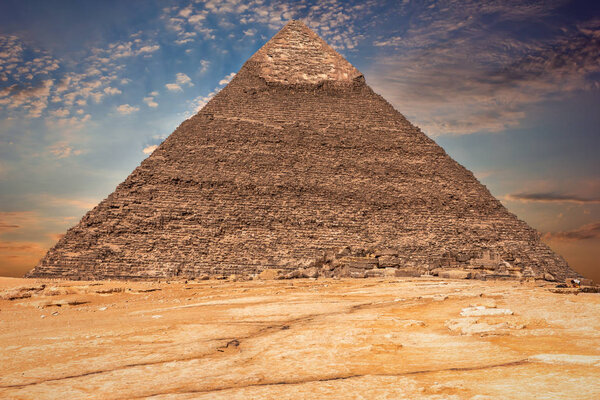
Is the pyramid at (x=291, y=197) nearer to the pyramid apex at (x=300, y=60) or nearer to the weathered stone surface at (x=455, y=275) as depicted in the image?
the pyramid apex at (x=300, y=60)

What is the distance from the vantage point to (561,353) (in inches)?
94.0

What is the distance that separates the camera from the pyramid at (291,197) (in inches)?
976

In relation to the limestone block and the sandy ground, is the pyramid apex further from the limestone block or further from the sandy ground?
the sandy ground

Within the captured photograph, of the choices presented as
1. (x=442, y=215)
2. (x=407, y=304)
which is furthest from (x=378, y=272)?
(x=442, y=215)

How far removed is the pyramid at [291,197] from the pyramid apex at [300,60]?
15cm

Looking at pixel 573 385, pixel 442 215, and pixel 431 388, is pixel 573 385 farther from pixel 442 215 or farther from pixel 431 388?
pixel 442 215

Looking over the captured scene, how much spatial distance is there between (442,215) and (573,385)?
29.4m

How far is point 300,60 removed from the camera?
39281 millimetres

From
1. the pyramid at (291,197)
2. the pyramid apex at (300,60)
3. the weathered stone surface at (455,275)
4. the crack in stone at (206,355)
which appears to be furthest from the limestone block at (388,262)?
the pyramid apex at (300,60)

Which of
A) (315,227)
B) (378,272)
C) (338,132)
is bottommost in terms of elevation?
(378,272)

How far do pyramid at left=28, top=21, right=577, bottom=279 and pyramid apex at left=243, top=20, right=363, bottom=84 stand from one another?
0.15 m

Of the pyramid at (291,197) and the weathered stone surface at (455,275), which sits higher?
the pyramid at (291,197)

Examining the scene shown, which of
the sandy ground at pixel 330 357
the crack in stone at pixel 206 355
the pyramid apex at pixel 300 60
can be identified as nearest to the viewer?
the sandy ground at pixel 330 357

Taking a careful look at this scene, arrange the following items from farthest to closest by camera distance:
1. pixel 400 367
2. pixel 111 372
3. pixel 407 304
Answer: pixel 407 304 < pixel 111 372 < pixel 400 367
